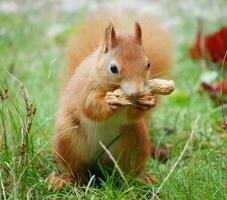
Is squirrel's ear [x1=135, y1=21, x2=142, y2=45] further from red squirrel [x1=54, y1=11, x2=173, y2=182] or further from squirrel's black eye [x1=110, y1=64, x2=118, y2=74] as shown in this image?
squirrel's black eye [x1=110, y1=64, x2=118, y2=74]

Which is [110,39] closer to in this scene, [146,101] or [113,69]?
[113,69]

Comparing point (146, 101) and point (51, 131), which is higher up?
point (146, 101)

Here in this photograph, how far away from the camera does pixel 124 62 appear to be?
6.51 feet

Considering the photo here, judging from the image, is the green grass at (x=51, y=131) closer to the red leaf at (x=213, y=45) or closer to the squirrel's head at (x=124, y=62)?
the red leaf at (x=213, y=45)

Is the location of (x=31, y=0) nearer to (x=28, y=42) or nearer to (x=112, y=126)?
(x=28, y=42)

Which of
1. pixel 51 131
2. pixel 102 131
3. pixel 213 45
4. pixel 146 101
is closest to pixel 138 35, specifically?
pixel 146 101

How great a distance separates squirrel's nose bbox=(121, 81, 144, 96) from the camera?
191 cm

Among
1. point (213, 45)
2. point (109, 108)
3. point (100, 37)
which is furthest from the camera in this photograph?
point (213, 45)

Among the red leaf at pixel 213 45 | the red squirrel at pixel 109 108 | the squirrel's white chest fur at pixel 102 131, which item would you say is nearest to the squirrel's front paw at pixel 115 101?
the red squirrel at pixel 109 108

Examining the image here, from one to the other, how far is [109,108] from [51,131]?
0.69 metres

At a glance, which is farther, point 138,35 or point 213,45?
point 213,45

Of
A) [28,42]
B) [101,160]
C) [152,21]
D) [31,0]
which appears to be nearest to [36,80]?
[28,42]

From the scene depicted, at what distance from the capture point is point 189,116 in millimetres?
3039

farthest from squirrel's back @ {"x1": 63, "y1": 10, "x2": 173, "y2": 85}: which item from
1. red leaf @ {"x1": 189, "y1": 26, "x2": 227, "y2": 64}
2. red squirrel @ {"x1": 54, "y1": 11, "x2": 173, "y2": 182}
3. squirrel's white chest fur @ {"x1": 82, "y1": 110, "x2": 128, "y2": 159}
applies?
red leaf @ {"x1": 189, "y1": 26, "x2": 227, "y2": 64}
